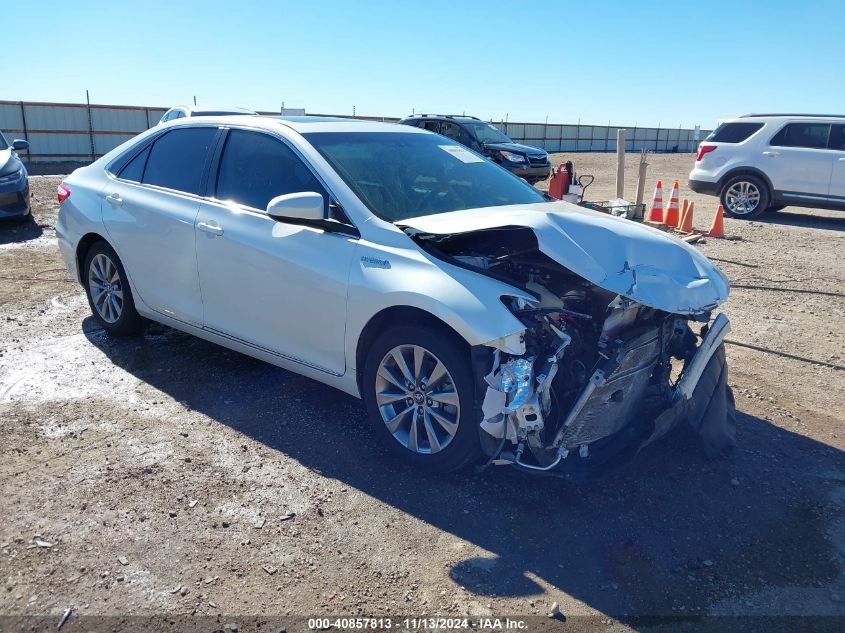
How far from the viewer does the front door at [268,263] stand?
391 centimetres

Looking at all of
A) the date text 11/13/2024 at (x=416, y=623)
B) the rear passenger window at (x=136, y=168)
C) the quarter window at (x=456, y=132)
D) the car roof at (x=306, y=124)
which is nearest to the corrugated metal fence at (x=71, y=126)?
the quarter window at (x=456, y=132)

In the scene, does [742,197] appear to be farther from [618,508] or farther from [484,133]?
[618,508]

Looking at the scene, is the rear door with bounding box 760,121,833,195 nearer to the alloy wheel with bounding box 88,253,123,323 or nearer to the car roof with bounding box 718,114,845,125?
the car roof with bounding box 718,114,845,125

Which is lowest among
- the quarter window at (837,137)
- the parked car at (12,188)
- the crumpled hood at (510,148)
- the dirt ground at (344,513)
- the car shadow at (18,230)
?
the dirt ground at (344,513)

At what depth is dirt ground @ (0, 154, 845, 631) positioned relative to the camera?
283 centimetres

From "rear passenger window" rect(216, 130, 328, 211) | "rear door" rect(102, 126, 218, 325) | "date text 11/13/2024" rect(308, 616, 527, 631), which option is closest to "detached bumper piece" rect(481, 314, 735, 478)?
"date text 11/13/2024" rect(308, 616, 527, 631)

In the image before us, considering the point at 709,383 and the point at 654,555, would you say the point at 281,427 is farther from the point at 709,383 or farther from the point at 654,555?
the point at 709,383

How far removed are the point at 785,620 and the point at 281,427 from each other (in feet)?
9.09

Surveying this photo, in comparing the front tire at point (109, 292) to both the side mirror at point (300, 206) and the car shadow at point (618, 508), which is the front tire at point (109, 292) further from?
the side mirror at point (300, 206)

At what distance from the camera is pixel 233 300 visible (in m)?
4.43

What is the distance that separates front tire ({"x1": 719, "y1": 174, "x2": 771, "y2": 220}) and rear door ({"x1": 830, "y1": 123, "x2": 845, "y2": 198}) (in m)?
1.07

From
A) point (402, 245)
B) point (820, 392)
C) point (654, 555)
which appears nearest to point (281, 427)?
point (402, 245)

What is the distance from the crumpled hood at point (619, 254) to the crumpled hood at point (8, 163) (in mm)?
9037

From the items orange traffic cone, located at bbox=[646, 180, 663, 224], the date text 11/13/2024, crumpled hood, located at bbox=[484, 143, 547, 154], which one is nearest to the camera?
the date text 11/13/2024
